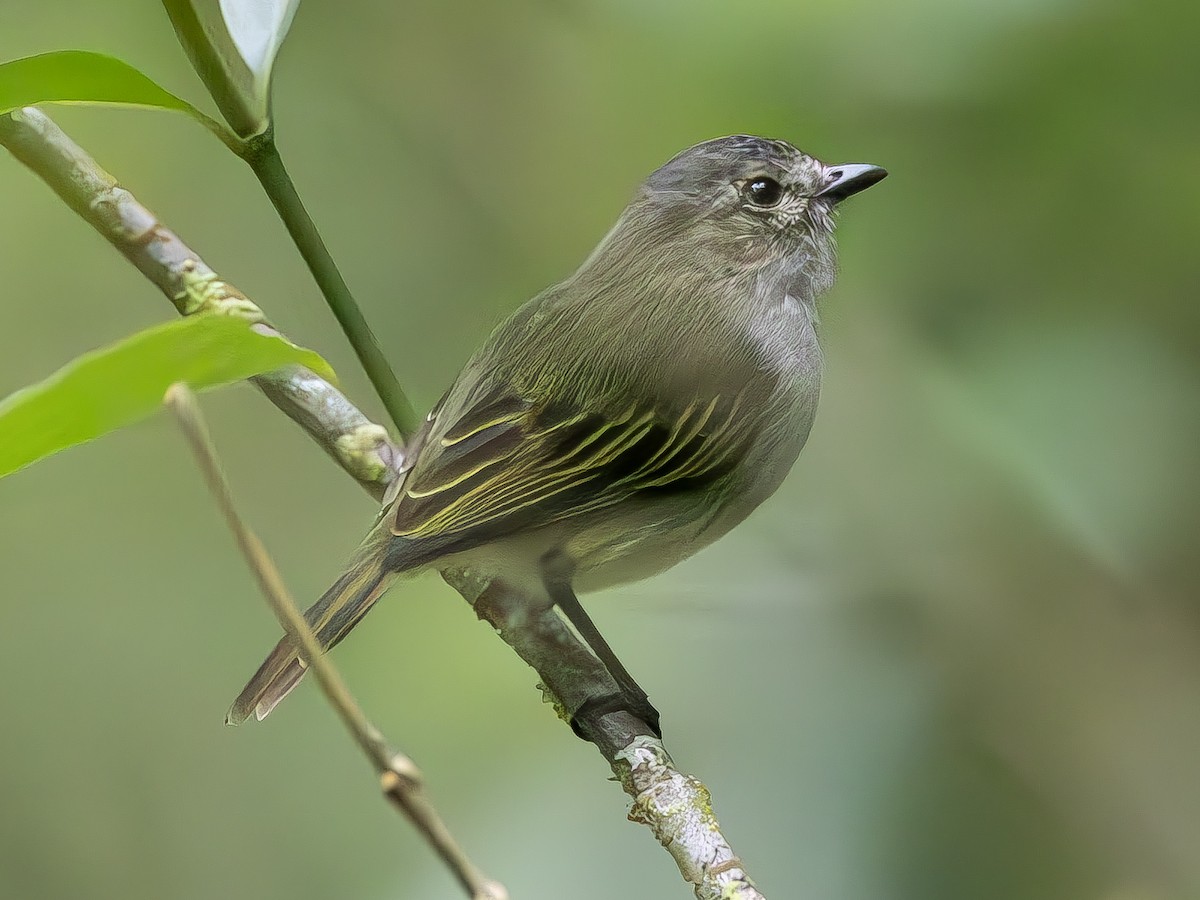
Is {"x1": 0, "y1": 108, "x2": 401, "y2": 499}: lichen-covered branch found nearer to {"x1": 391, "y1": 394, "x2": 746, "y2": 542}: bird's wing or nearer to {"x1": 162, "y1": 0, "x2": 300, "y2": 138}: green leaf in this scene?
{"x1": 391, "y1": 394, "x2": 746, "y2": 542}: bird's wing

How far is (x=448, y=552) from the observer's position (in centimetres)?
152

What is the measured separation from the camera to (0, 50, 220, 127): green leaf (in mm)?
965

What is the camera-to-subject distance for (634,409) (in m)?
1.47

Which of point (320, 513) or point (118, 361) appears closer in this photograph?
point (118, 361)

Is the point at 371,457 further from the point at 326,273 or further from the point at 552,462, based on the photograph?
the point at 326,273

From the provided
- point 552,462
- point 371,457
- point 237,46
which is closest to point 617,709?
point 552,462

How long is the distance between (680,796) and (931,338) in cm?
59

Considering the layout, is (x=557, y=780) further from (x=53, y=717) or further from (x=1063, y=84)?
(x=53, y=717)

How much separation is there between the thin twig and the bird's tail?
98cm

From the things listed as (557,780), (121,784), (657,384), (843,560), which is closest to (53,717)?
(121,784)

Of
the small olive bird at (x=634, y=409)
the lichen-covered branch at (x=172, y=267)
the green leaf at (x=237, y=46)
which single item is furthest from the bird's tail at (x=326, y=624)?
the green leaf at (x=237, y=46)

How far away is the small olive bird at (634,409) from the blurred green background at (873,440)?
0.31ft

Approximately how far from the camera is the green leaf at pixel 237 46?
3.60 ft

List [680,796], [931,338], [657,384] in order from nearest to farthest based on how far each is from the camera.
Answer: [931,338] < [680,796] < [657,384]
